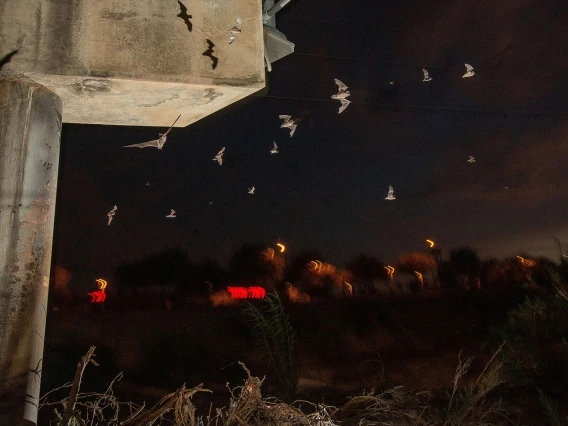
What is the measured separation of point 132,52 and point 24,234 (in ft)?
6.83

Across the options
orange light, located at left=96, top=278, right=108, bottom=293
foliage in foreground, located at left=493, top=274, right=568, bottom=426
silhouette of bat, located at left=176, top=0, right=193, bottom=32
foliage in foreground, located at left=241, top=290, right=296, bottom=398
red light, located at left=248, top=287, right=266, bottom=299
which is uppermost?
silhouette of bat, located at left=176, top=0, right=193, bottom=32

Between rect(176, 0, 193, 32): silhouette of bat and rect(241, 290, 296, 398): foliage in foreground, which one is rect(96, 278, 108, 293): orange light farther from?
rect(176, 0, 193, 32): silhouette of bat

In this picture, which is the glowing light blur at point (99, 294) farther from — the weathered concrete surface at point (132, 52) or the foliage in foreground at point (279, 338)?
the weathered concrete surface at point (132, 52)

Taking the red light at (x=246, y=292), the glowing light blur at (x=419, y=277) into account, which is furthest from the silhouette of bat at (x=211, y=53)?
the glowing light blur at (x=419, y=277)

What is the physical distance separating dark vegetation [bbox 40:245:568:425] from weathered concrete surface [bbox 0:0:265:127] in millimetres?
3096

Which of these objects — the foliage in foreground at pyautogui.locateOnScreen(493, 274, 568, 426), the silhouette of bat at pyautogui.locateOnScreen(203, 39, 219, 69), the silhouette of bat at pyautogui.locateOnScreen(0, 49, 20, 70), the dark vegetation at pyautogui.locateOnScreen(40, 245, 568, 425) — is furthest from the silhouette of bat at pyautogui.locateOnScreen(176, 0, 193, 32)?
the foliage in foreground at pyautogui.locateOnScreen(493, 274, 568, 426)

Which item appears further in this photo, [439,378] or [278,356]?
[439,378]

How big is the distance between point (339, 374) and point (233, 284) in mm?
30371

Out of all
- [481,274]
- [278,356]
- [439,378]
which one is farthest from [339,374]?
[481,274]

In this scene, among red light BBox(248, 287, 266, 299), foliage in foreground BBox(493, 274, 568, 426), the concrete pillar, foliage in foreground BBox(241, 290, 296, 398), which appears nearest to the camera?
the concrete pillar

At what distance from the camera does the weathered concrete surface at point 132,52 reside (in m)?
4.83

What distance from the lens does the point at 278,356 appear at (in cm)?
1553

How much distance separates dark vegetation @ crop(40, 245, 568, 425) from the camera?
839 cm

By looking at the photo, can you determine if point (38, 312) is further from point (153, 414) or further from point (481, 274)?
point (481, 274)
